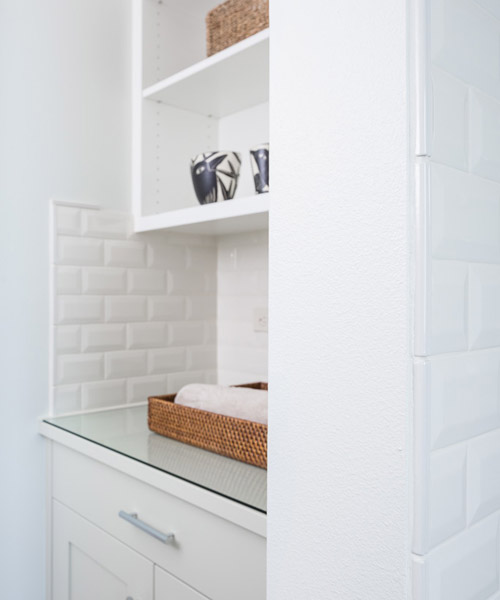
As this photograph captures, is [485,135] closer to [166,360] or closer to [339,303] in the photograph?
[339,303]

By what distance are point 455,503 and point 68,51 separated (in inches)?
61.6

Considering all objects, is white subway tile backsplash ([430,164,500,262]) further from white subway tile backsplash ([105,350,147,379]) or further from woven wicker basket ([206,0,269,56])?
white subway tile backsplash ([105,350,147,379])

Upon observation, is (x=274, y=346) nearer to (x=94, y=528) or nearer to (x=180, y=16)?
(x=94, y=528)

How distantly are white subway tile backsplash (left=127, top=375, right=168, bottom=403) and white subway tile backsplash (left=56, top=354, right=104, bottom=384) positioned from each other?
110 mm

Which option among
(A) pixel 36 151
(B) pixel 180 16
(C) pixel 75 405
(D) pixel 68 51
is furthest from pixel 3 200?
(B) pixel 180 16

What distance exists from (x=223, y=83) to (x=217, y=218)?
433 millimetres

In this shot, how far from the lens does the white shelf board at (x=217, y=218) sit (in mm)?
1346

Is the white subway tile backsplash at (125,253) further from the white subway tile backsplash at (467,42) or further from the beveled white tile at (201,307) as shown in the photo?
the white subway tile backsplash at (467,42)

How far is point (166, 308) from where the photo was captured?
5.95ft

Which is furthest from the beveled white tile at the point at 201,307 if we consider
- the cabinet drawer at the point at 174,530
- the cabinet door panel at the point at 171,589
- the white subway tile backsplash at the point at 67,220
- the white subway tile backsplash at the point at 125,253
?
the cabinet door panel at the point at 171,589

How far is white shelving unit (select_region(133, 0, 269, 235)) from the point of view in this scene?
1.61 metres

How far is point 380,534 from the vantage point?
1.78ft

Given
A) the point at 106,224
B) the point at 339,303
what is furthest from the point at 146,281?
the point at 339,303

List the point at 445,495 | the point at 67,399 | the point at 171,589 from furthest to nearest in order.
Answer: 1. the point at 67,399
2. the point at 171,589
3. the point at 445,495
